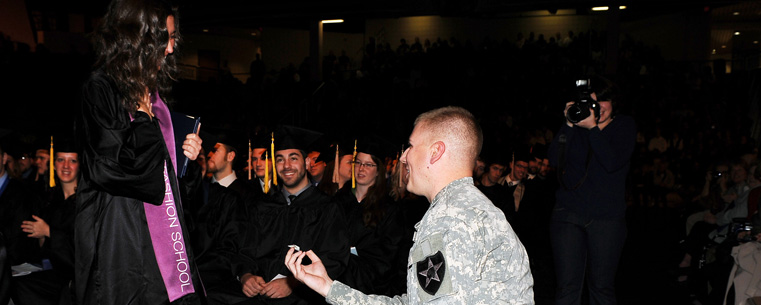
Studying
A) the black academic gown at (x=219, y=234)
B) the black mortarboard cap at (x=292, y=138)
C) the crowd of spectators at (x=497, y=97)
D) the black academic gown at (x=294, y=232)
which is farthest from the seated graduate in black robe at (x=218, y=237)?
the crowd of spectators at (x=497, y=97)

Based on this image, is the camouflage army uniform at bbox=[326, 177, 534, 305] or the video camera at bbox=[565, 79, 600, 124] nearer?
the camouflage army uniform at bbox=[326, 177, 534, 305]

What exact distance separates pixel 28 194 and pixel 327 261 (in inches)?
119

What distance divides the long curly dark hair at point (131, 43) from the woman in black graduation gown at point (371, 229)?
3.20m

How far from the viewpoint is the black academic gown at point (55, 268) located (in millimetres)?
5238

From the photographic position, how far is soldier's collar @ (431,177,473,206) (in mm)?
2263

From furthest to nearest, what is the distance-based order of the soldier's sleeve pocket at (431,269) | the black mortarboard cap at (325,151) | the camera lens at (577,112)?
the black mortarboard cap at (325,151), the camera lens at (577,112), the soldier's sleeve pocket at (431,269)

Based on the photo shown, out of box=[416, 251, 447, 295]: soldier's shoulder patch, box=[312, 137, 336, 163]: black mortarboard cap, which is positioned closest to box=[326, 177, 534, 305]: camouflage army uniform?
box=[416, 251, 447, 295]: soldier's shoulder patch

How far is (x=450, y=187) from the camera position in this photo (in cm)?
228

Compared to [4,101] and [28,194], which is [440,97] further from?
[28,194]

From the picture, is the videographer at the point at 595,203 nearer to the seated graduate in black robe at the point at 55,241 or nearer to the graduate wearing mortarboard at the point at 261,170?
the graduate wearing mortarboard at the point at 261,170

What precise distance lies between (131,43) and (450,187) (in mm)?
1291

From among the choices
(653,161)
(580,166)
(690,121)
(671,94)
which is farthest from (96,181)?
(671,94)

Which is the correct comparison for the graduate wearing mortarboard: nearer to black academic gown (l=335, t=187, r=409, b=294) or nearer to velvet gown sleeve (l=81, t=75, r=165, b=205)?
black academic gown (l=335, t=187, r=409, b=294)

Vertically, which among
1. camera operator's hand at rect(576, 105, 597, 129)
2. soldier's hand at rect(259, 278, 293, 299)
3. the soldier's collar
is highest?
camera operator's hand at rect(576, 105, 597, 129)
